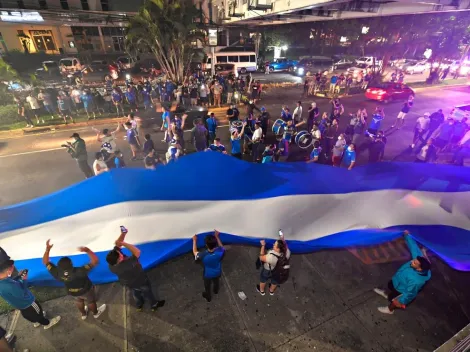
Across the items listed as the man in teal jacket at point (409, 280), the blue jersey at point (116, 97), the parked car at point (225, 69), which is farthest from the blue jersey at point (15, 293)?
the parked car at point (225, 69)

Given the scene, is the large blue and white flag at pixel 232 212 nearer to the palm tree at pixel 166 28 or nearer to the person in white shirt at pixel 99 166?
the person in white shirt at pixel 99 166

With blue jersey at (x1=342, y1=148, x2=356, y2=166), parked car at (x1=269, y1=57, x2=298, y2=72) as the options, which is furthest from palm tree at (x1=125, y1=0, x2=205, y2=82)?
parked car at (x1=269, y1=57, x2=298, y2=72)

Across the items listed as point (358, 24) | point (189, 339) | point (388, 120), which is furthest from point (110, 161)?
point (358, 24)

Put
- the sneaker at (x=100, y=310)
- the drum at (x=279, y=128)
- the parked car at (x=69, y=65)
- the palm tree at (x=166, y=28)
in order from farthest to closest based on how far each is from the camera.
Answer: the parked car at (x=69, y=65)
the palm tree at (x=166, y=28)
the drum at (x=279, y=128)
the sneaker at (x=100, y=310)

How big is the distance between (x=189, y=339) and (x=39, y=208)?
3.84 metres

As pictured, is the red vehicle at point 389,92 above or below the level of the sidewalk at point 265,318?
above

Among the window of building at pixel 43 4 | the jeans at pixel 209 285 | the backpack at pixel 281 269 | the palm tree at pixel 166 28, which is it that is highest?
the window of building at pixel 43 4

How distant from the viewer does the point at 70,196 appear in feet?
17.1

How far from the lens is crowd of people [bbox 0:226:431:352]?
12.5 feet

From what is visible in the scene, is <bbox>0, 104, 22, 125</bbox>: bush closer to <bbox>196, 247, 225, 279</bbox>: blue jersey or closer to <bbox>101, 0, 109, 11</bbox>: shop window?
<bbox>196, 247, 225, 279</bbox>: blue jersey

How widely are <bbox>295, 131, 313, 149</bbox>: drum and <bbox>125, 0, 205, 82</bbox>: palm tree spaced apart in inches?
419

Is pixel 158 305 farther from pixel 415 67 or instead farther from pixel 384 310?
pixel 415 67

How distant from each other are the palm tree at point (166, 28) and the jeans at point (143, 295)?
15.6m

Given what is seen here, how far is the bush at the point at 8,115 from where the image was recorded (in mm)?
13406
